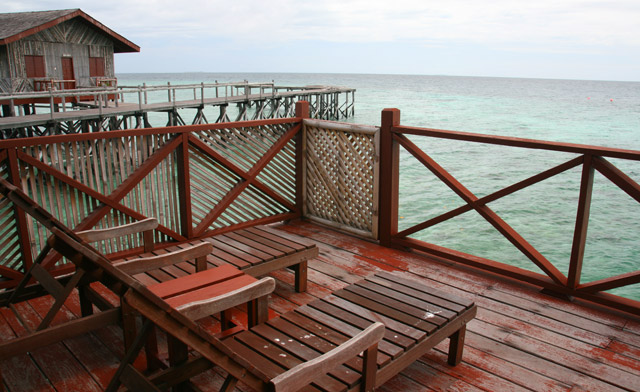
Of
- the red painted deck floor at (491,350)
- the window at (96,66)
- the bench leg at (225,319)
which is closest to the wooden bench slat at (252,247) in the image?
the red painted deck floor at (491,350)

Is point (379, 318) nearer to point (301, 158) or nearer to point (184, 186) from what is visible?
point (184, 186)

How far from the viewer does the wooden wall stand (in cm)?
1997

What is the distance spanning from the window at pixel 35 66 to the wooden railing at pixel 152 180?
1909cm

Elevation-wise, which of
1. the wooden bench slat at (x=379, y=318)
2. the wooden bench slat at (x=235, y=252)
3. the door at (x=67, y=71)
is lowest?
Result: the wooden bench slat at (x=379, y=318)

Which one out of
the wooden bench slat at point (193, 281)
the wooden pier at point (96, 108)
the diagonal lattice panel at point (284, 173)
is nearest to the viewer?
the wooden bench slat at point (193, 281)

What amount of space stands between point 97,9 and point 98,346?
99.8m

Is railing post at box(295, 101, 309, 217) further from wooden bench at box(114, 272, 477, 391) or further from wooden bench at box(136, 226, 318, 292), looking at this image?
wooden bench at box(114, 272, 477, 391)

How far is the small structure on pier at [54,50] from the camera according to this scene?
1970 cm

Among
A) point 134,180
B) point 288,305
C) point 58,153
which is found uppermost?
point 58,153

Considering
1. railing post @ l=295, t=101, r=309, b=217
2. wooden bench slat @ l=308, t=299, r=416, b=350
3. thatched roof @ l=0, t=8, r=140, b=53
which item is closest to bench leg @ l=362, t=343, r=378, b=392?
wooden bench slat @ l=308, t=299, r=416, b=350

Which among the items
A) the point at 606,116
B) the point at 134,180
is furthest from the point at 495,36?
the point at 134,180

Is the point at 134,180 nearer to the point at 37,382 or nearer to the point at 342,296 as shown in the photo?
the point at 37,382

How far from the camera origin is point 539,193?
14.6 m

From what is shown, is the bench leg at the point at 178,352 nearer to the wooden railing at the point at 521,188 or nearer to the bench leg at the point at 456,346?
the bench leg at the point at 456,346
